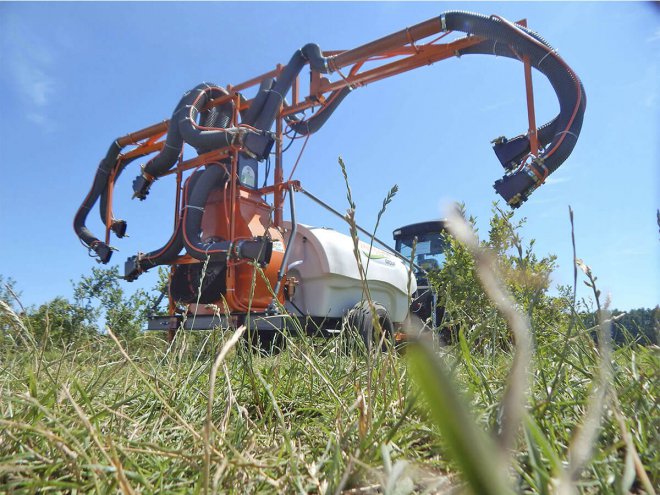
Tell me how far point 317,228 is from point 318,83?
1.79 m

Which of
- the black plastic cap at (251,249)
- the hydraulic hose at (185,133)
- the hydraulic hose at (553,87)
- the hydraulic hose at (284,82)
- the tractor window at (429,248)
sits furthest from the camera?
the tractor window at (429,248)

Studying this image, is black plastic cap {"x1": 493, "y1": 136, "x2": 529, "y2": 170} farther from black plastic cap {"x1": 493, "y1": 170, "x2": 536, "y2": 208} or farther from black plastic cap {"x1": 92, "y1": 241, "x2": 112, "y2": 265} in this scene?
black plastic cap {"x1": 92, "y1": 241, "x2": 112, "y2": 265}

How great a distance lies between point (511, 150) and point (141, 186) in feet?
14.7

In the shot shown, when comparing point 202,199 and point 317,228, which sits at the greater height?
point 202,199

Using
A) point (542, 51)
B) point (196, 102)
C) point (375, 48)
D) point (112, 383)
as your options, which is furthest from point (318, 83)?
point (112, 383)

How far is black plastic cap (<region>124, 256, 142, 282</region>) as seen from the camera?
5.45 m

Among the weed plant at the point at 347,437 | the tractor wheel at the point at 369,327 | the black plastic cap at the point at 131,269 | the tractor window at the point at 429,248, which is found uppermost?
the black plastic cap at the point at 131,269

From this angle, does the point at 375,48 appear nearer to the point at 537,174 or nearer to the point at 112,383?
the point at 537,174

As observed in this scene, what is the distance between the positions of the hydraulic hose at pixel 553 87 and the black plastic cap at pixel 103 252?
5048 mm

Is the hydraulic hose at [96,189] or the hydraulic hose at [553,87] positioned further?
the hydraulic hose at [96,189]

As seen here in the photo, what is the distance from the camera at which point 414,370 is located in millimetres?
170

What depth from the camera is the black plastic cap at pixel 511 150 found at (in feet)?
14.4

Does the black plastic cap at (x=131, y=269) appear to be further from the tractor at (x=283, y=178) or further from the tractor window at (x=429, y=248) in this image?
the tractor window at (x=429, y=248)

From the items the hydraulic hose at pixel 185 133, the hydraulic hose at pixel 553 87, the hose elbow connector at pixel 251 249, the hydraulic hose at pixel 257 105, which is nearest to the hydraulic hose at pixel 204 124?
the hydraulic hose at pixel 185 133
